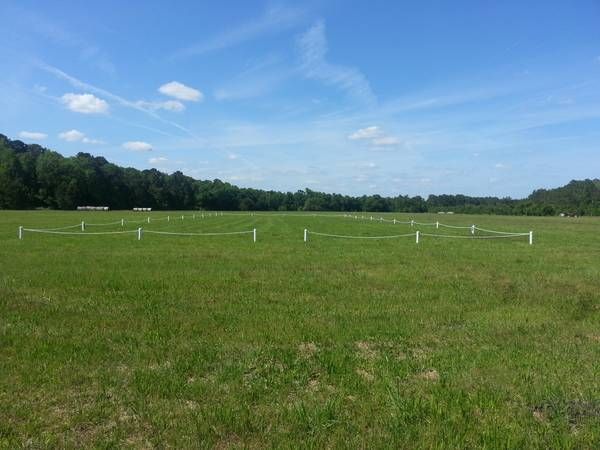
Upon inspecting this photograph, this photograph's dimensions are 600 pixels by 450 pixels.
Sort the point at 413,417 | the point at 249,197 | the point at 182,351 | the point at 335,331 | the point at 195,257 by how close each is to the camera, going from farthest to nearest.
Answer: the point at 249,197
the point at 195,257
the point at 335,331
the point at 182,351
the point at 413,417

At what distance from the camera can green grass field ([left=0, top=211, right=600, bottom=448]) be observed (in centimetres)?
431

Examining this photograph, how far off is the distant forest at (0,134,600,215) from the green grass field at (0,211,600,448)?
116 metres

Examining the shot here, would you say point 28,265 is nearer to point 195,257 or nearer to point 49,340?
point 195,257

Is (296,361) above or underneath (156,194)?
underneath

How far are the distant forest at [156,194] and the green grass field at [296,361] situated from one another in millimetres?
116384

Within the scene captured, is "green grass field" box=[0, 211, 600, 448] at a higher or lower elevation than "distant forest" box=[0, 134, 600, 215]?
lower

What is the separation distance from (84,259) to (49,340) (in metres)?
10.2

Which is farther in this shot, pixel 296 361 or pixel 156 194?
pixel 156 194

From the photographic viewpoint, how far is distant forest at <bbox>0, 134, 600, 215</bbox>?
119000 mm

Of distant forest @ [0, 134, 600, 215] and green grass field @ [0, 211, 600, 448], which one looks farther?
distant forest @ [0, 134, 600, 215]

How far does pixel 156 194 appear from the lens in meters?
150

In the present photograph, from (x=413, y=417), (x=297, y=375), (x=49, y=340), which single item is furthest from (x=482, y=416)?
(x=49, y=340)

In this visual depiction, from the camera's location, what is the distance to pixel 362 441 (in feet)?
13.5

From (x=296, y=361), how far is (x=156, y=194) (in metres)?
151
